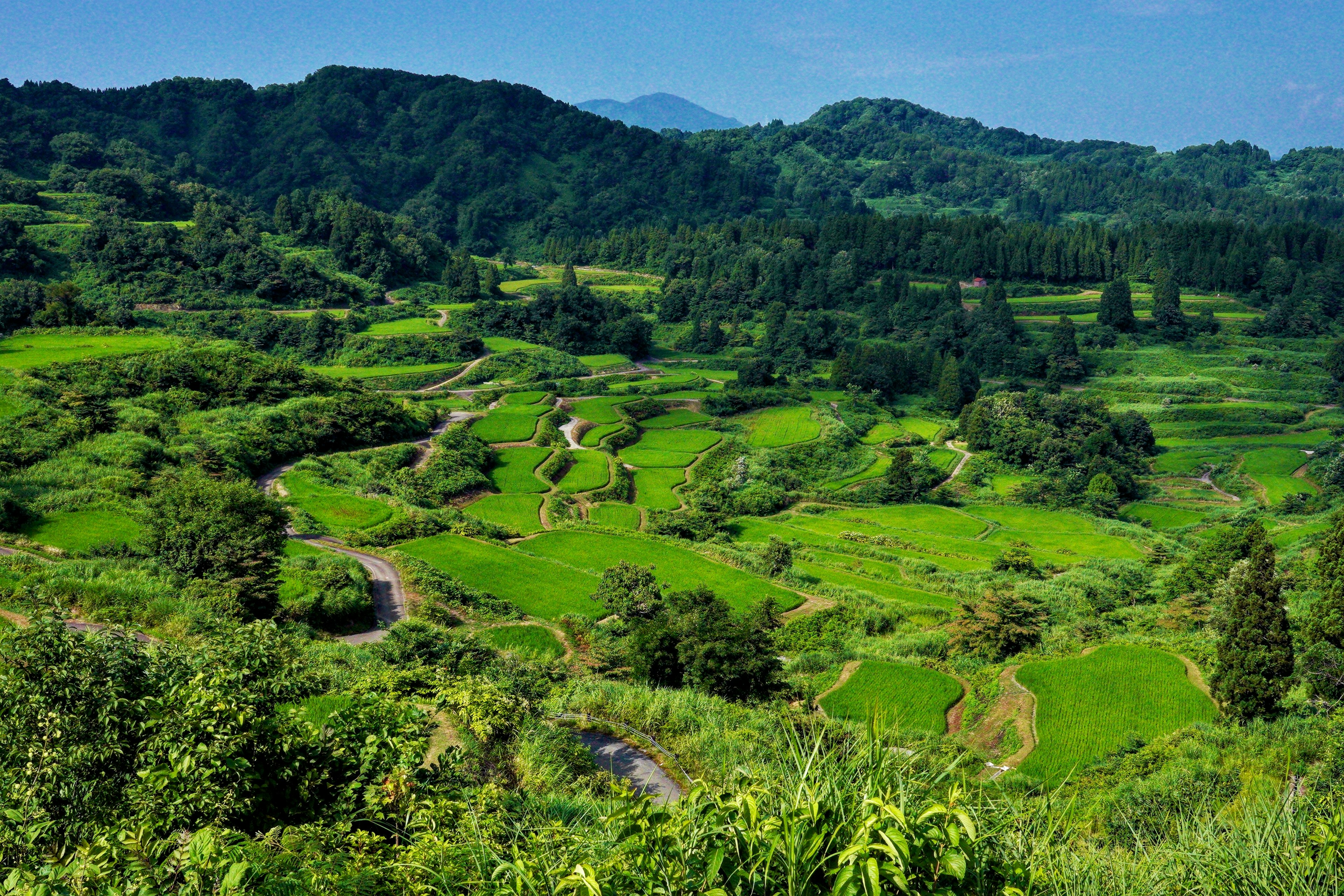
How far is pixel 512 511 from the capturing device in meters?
45.3

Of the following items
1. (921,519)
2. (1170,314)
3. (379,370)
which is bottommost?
(921,519)

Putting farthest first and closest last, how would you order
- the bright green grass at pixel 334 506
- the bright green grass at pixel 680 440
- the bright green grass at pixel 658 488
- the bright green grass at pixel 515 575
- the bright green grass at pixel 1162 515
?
the bright green grass at pixel 680 440 → the bright green grass at pixel 1162 515 → the bright green grass at pixel 658 488 → the bright green grass at pixel 334 506 → the bright green grass at pixel 515 575

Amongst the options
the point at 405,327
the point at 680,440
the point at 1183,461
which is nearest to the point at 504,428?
the point at 680,440

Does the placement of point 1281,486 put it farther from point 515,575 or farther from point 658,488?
Answer: point 515,575

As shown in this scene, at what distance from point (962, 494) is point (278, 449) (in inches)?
1778

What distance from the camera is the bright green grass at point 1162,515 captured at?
5588 cm

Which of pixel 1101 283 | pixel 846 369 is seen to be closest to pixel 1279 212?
pixel 1101 283

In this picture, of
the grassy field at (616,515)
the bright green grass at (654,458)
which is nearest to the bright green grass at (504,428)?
the bright green grass at (654,458)

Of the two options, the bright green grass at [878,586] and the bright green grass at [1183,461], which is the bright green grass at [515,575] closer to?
the bright green grass at [878,586]

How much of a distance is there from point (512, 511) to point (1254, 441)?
63.9 metres

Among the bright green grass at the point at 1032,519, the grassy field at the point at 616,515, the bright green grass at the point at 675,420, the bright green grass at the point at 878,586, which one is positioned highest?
the bright green grass at the point at 675,420

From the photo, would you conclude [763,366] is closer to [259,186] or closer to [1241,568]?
[1241,568]

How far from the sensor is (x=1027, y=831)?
18.9ft

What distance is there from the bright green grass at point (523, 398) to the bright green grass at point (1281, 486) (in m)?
53.8
